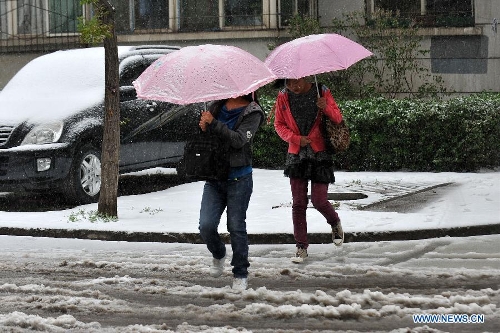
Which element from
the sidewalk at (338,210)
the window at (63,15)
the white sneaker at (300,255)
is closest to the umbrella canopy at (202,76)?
the white sneaker at (300,255)

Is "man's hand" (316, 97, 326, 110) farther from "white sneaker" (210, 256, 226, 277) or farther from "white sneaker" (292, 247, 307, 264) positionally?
"white sneaker" (210, 256, 226, 277)

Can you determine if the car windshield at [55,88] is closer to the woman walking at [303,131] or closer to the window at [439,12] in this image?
the woman walking at [303,131]

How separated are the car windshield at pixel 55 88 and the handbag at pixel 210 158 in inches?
220

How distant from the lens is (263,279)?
28.3 feet

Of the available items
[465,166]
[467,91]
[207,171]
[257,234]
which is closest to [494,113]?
[465,166]

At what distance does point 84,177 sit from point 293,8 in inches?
353

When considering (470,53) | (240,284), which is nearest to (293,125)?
(240,284)

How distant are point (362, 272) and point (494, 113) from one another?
735cm

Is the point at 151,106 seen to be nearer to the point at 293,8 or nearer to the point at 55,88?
the point at 55,88

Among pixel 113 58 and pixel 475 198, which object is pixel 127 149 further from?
pixel 475 198

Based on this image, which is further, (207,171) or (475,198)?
(475,198)

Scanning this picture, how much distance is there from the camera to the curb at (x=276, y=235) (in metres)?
10.6

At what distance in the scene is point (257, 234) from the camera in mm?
10719

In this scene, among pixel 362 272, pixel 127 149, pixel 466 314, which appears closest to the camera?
pixel 466 314
